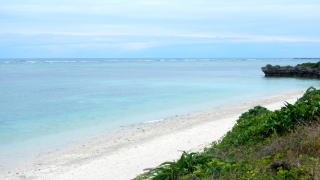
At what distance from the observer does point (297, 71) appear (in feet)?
209

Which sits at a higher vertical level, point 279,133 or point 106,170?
point 279,133

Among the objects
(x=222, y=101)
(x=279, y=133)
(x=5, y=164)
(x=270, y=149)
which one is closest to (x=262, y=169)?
(x=270, y=149)

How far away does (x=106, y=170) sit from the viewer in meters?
11.8

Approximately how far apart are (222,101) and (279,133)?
69.2ft

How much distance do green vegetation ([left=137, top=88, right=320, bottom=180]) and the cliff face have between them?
52.3 meters

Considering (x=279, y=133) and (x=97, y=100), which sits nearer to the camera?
(x=279, y=133)

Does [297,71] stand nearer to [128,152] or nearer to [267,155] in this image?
[128,152]

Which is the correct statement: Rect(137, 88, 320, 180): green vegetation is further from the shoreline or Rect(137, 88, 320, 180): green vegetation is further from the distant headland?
the distant headland

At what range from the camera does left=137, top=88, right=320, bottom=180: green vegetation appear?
6.60 m

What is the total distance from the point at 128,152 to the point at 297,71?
54589mm

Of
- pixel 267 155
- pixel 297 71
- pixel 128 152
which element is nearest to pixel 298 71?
pixel 297 71

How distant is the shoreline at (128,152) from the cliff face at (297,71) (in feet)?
148

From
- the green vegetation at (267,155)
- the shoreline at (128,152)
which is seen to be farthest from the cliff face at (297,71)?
the green vegetation at (267,155)

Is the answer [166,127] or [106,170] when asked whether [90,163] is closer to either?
[106,170]
